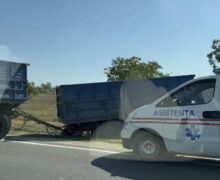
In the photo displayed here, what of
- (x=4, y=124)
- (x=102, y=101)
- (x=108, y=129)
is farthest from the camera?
(x=108, y=129)

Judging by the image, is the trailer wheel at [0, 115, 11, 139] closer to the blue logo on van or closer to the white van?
the white van

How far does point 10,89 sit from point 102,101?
149 inches

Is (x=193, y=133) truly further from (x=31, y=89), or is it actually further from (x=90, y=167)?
(x=31, y=89)

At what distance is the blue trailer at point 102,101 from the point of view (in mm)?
18922

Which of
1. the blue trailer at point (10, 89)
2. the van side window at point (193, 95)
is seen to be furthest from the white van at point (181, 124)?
the blue trailer at point (10, 89)

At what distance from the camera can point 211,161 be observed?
37.3 ft

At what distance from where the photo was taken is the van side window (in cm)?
1039

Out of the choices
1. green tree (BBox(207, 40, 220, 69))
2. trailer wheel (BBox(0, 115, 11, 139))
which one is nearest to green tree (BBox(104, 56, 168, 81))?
green tree (BBox(207, 40, 220, 69))

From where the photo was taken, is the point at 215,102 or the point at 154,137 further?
the point at 154,137

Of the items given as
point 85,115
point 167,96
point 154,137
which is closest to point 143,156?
point 154,137

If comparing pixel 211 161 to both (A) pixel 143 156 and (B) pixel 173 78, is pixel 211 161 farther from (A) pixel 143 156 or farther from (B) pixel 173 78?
(B) pixel 173 78

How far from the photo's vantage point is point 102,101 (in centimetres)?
1947

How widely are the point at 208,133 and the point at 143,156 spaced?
1.87m

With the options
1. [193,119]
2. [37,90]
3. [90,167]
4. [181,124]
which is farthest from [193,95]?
[37,90]
